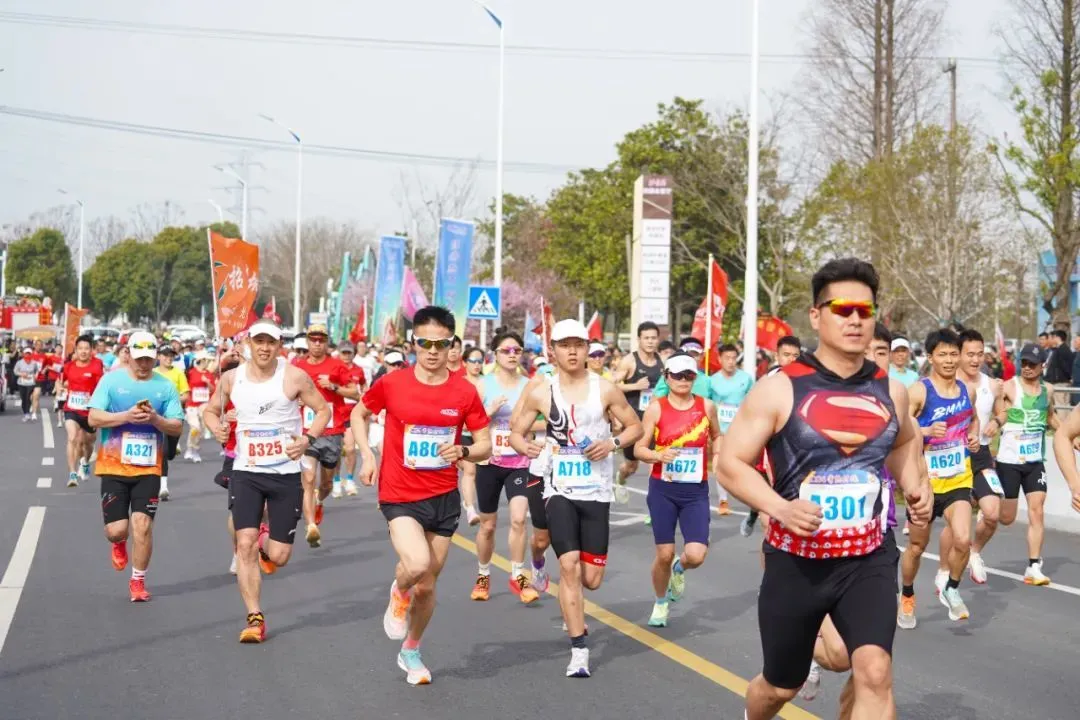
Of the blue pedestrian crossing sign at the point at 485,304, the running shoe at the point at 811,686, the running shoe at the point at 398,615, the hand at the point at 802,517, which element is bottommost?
the running shoe at the point at 811,686

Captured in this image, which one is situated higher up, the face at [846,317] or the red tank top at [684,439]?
the face at [846,317]

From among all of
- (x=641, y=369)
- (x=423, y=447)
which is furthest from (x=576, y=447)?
(x=641, y=369)

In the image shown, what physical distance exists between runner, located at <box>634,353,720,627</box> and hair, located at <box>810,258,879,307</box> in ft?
13.0

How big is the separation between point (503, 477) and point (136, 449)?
2712mm

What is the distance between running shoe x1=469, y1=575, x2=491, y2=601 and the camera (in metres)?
10.6

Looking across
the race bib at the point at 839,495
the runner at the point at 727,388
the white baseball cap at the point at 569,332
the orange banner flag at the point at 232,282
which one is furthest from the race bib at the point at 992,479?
the orange banner flag at the point at 232,282

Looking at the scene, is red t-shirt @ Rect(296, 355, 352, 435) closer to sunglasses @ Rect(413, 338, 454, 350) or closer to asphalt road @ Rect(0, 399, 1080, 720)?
asphalt road @ Rect(0, 399, 1080, 720)

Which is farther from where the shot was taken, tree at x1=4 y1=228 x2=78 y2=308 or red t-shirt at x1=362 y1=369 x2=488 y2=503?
tree at x1=4 y1=228 x2=78 y2=308

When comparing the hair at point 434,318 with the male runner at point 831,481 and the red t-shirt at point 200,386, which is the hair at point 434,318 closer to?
the male runner at point 831,481

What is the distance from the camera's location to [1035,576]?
38.1 feet

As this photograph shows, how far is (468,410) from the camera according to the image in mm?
8250

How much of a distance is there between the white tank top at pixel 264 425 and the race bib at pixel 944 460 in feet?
13.8

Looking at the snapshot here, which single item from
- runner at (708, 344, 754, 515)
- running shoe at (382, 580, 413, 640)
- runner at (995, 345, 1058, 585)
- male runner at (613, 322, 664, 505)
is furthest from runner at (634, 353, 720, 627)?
runner at (708, 344, 754, 515)

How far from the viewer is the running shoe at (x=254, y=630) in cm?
882
